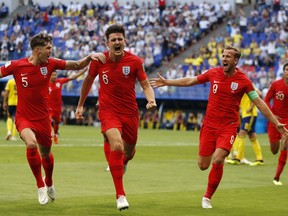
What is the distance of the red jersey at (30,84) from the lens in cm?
1350

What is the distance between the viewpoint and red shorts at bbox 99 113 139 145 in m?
13.2

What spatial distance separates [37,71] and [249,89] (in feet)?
10.9

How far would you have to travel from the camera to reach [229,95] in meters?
14.1

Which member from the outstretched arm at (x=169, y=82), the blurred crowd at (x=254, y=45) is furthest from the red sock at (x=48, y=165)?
the blurred crowd at (x=254, y=45)

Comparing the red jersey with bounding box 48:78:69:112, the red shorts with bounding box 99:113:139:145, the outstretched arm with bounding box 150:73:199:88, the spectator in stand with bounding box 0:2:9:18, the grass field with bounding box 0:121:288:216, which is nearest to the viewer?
the grass field with bounding box 0:121:288:216

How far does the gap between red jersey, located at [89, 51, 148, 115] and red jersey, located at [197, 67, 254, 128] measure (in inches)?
56.3

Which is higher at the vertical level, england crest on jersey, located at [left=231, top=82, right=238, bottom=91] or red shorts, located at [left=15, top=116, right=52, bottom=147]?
england crest on jersey, located at [left=231, top=82, right=238, bottom=91]

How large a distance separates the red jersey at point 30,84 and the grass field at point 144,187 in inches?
55.0

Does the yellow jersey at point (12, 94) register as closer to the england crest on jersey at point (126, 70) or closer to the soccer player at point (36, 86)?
the soccer player at point (36, 86)

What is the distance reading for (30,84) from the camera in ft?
44.3

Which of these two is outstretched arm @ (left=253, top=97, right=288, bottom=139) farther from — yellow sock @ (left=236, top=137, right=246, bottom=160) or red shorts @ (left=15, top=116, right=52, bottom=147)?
yellow sock @ (left=236, top=137, right=246, bottom=160)

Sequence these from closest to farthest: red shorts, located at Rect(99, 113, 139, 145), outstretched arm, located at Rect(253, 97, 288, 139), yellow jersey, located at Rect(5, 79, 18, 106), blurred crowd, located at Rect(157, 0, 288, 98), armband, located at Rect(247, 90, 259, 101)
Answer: red shorts, located at Rect(99, 113, 139, 145), outstretched arm, located at Rect(253, 97, 288, 139), armband, located at Rect(247, 90, 259, 101), yellow jersey, located at Rect(5, 79, 18, 106), blurred crowd, located at Rect(157, 0, 288, 98)

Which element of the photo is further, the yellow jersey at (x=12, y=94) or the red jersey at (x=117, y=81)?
the yellow jersey at (x=12, y=94)

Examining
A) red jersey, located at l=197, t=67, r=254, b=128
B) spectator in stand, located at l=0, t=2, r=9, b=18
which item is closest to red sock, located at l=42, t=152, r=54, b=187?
red jersey, located at l=197, t=67, r=254, b=128
